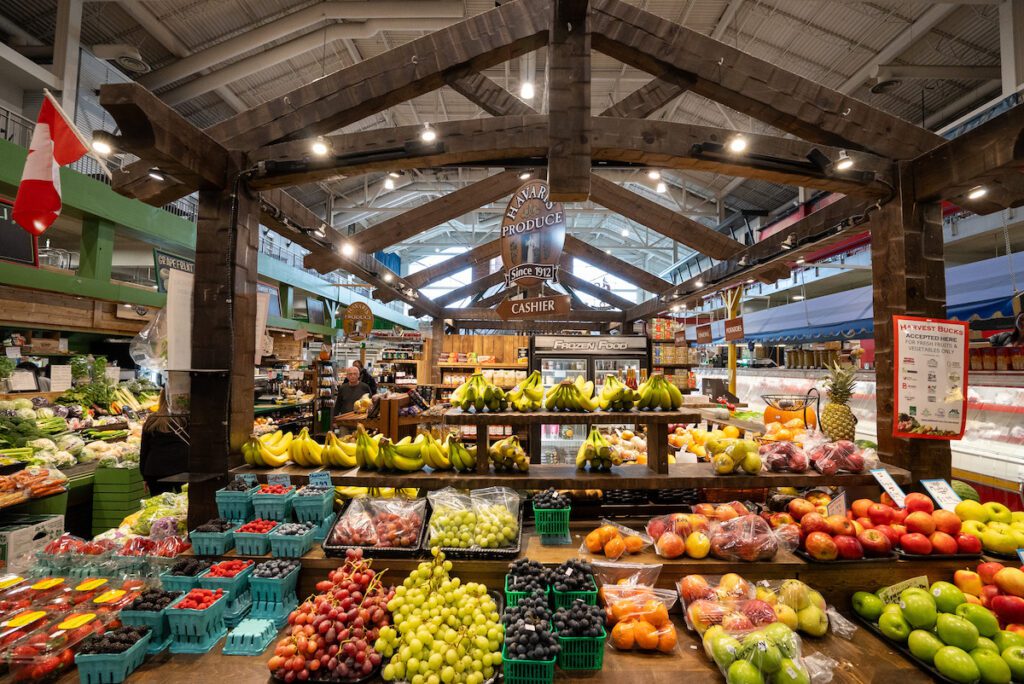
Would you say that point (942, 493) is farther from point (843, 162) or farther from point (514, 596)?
point (514, 596)

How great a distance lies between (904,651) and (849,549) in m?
0.48

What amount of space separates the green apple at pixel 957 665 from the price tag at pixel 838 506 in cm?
90

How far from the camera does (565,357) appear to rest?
23.1 ft

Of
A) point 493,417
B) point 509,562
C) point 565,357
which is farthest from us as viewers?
point 565,357

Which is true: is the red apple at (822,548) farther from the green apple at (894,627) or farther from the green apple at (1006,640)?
the green apple at (1006,640)

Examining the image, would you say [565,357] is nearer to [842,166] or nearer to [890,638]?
[842,166]

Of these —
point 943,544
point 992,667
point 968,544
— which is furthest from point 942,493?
point 992,667

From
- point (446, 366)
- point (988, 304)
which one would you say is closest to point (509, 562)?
point (988, 304)

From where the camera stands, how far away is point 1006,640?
194 cm

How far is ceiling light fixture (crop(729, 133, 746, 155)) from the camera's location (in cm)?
295

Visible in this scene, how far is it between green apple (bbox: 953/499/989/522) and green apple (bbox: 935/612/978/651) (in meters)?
1.05

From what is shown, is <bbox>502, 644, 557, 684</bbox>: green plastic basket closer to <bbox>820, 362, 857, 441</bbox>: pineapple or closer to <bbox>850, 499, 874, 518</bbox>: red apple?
<bbox>850, 499, 874, 518</bbox>: red apple

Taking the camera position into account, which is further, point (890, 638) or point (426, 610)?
point (890, 638)

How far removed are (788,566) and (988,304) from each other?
13.5 ft
